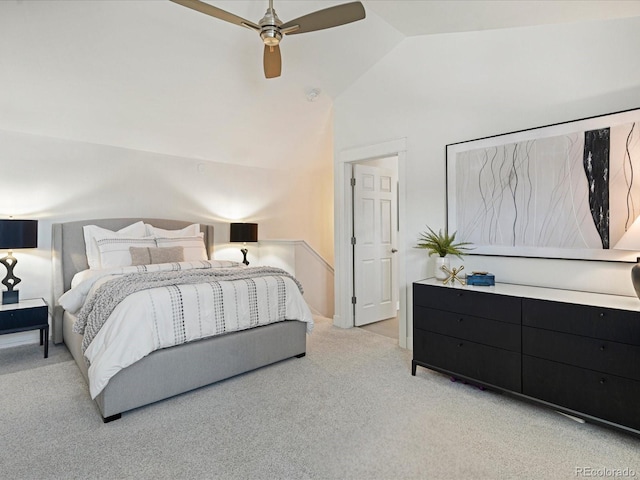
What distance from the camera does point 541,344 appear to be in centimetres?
221

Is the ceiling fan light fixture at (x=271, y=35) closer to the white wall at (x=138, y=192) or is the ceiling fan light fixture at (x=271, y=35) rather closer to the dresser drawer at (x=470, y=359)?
the dresser drawer at (x=470, y=359)

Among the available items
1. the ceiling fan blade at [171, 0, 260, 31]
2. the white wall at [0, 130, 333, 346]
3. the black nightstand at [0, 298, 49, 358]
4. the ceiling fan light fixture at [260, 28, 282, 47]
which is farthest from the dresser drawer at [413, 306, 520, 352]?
the black nightstand at [0, 298, 49, 358]

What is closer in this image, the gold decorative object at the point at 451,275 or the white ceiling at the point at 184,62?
the white ceiling at the point at 184,62

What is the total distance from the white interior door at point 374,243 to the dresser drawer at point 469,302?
4.91 feet

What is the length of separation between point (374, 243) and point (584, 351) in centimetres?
265

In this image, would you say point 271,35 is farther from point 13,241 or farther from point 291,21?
point 13,241

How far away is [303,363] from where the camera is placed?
10.3ft

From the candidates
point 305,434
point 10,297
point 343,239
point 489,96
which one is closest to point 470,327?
point 305,434

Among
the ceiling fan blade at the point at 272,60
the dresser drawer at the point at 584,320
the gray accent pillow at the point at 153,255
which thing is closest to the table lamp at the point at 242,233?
the gray accent pillow at the point at 153,255

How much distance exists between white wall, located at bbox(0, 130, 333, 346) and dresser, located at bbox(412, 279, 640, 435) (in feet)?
10.8

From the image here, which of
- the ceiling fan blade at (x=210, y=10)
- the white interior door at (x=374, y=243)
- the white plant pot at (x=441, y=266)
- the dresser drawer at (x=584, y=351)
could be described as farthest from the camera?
the white interior door at (x=374, y=243)

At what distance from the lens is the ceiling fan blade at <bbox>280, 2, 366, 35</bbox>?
2.19m

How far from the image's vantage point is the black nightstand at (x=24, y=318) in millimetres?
3157

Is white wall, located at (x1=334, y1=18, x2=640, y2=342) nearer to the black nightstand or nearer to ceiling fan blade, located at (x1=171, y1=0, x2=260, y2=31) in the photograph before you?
ceiling fan blade, located at (x1=171, y1=0, x2=260, y2=31)
